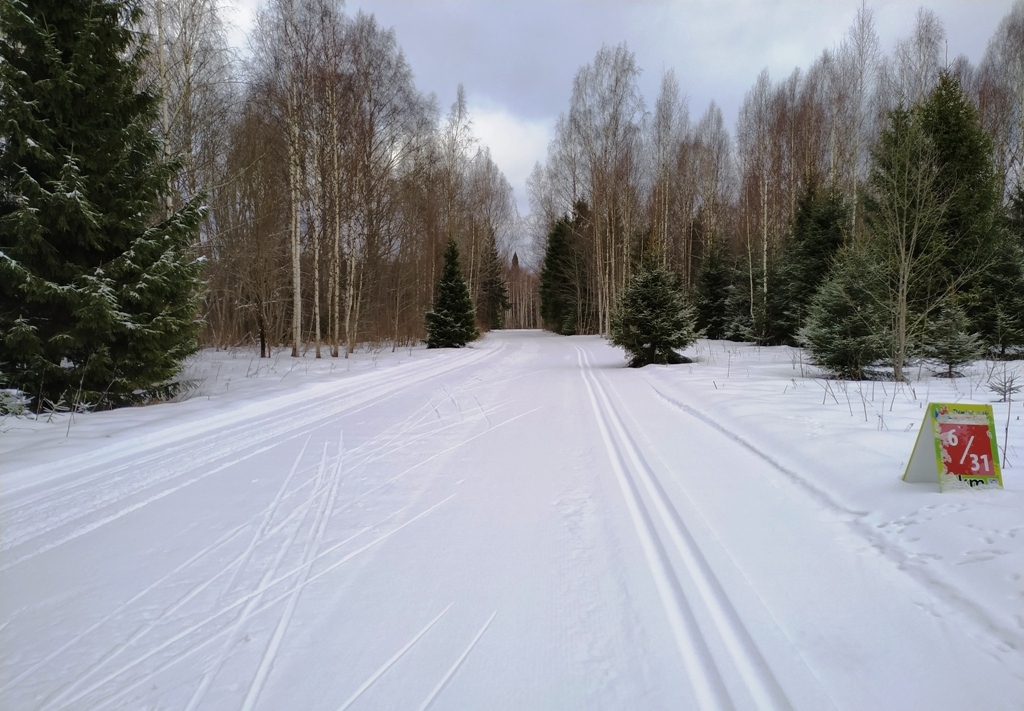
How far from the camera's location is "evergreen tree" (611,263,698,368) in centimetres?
1467

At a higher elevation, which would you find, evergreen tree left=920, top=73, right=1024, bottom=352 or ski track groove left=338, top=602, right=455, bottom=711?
evergreen tree left=920, top=73, right=1024, bottom=352

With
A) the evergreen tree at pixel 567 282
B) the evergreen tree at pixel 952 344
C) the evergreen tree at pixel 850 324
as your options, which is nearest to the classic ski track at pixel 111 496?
the evergreen tree at pixel 850 324

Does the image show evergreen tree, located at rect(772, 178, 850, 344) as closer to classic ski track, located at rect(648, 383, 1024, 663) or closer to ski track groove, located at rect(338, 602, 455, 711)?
classic ski track, located at rect(648, 383, 1024, 663)

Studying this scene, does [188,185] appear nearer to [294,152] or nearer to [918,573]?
[294,152]

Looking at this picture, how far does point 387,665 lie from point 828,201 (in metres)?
21.5

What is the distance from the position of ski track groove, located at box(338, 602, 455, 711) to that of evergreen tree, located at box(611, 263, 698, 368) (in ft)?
43.3

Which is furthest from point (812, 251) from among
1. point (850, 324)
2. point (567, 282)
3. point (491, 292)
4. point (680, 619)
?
point (491, 292)

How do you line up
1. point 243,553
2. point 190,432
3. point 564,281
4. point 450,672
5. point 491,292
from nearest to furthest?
point 450,672 → point 243,553 → point 190,432 → point 564,281 → point 491,292

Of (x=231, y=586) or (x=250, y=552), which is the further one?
(x=250, y=552)

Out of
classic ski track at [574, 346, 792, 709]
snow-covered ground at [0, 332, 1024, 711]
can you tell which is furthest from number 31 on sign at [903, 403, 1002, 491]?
classic ski track at [574, 346, 792, 709]

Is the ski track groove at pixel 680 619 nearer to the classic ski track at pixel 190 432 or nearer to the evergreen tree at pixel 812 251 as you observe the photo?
the classic ski track at pixel 190 432

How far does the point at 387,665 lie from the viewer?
2.11 meters

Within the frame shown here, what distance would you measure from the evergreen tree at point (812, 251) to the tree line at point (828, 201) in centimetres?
8

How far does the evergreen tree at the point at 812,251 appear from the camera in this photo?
59.0 ft
